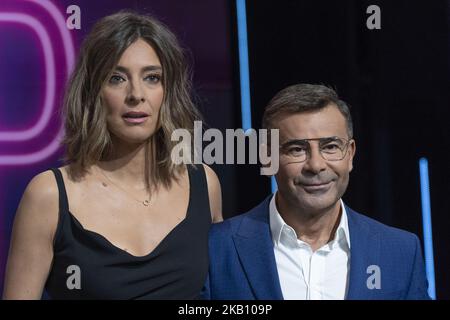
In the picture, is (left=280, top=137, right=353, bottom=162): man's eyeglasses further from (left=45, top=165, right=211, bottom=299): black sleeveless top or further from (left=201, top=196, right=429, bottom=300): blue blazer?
(left=45, top=165, right=211, bottom=299): black sleeveless top

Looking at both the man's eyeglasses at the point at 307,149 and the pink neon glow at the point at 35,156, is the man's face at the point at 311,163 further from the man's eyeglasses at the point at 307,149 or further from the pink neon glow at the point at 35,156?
the pink neon glow at the point at 35,156

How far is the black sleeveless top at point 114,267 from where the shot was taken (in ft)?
8.27

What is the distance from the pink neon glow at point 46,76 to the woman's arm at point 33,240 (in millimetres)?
564

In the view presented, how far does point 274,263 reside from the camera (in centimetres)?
243

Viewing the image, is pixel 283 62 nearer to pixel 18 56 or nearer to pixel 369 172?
pixel 369 172

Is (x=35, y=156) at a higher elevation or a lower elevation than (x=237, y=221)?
higher

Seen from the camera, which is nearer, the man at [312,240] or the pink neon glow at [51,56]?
the man at [312,240]

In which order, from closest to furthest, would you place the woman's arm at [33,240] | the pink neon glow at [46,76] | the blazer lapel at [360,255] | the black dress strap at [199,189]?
the blazer lapel at [360,255] → the woman's arm at [33,240] → the black dress strap at [199,189] → the pink neon glow at [46,76]

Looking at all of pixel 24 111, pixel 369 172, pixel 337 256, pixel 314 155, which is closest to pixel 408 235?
pixel 337 256

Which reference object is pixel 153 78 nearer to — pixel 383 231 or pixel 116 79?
pixel 116 79

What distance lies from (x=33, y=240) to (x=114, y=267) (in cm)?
28

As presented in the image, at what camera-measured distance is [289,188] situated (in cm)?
242

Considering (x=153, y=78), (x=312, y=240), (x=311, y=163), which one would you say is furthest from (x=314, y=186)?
(x=153, y=78)

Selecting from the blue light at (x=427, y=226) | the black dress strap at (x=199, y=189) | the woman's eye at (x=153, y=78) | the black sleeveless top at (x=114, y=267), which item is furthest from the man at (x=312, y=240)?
the blue light at (x=427, y=226)
